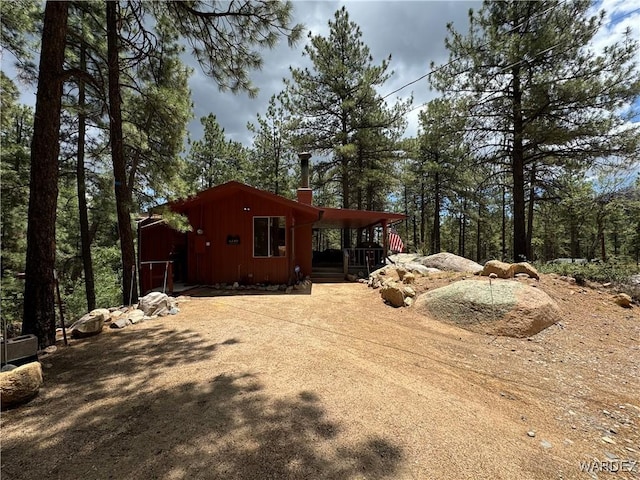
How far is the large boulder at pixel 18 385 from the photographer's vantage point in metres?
2.45

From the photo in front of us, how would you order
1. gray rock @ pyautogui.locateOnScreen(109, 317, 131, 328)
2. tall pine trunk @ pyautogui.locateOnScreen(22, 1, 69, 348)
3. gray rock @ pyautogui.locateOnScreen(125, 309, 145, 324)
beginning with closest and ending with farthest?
tall pine trunk @ pyautogui.locateOnScreen(22, 1, 69, 348)
gray rock @ pyautogui.locateOnScreen(109, 317, 131, 328)
gray rock @ pyautogui.locateOnScreen(125, 309, 145, 324)

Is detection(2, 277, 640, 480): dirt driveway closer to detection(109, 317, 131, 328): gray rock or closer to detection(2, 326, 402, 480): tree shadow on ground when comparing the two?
detection(2, 326, 402, 480): tree shadow on ground

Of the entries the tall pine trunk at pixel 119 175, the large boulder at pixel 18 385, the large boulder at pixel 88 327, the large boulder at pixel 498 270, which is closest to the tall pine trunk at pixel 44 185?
the large boulder at pixel 88 327

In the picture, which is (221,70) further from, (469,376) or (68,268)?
(68,268)

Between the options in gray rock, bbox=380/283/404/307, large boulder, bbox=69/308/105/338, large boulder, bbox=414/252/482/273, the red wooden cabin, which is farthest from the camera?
large boulder, bbox=414/252/482/273

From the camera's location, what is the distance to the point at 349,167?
1480 cm

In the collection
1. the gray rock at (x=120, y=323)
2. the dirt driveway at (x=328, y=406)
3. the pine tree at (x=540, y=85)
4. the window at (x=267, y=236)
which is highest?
the pine tree at (x=540, y=85)

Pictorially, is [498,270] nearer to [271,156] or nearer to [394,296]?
[394,296]

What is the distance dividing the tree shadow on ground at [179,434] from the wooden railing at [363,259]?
8.17 meters

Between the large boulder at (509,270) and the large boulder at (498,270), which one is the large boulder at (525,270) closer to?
the large boulder at (509,270)

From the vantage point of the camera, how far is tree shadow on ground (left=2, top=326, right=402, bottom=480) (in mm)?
1854

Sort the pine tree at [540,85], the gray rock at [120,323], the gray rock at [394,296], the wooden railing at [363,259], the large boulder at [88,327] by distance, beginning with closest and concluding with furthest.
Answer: the large boulder at [88,327] < the gray rock at [120,323] < the gray rock at [394,296] < the pine tree at [540,85] < the wooden railing at [363,259]

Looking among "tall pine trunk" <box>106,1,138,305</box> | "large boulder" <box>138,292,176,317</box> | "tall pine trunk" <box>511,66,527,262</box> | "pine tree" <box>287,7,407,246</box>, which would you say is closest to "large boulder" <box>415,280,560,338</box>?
"large boulder" <box>138,292,176,317</box>

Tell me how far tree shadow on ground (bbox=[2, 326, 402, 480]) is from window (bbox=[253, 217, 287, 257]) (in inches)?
235
